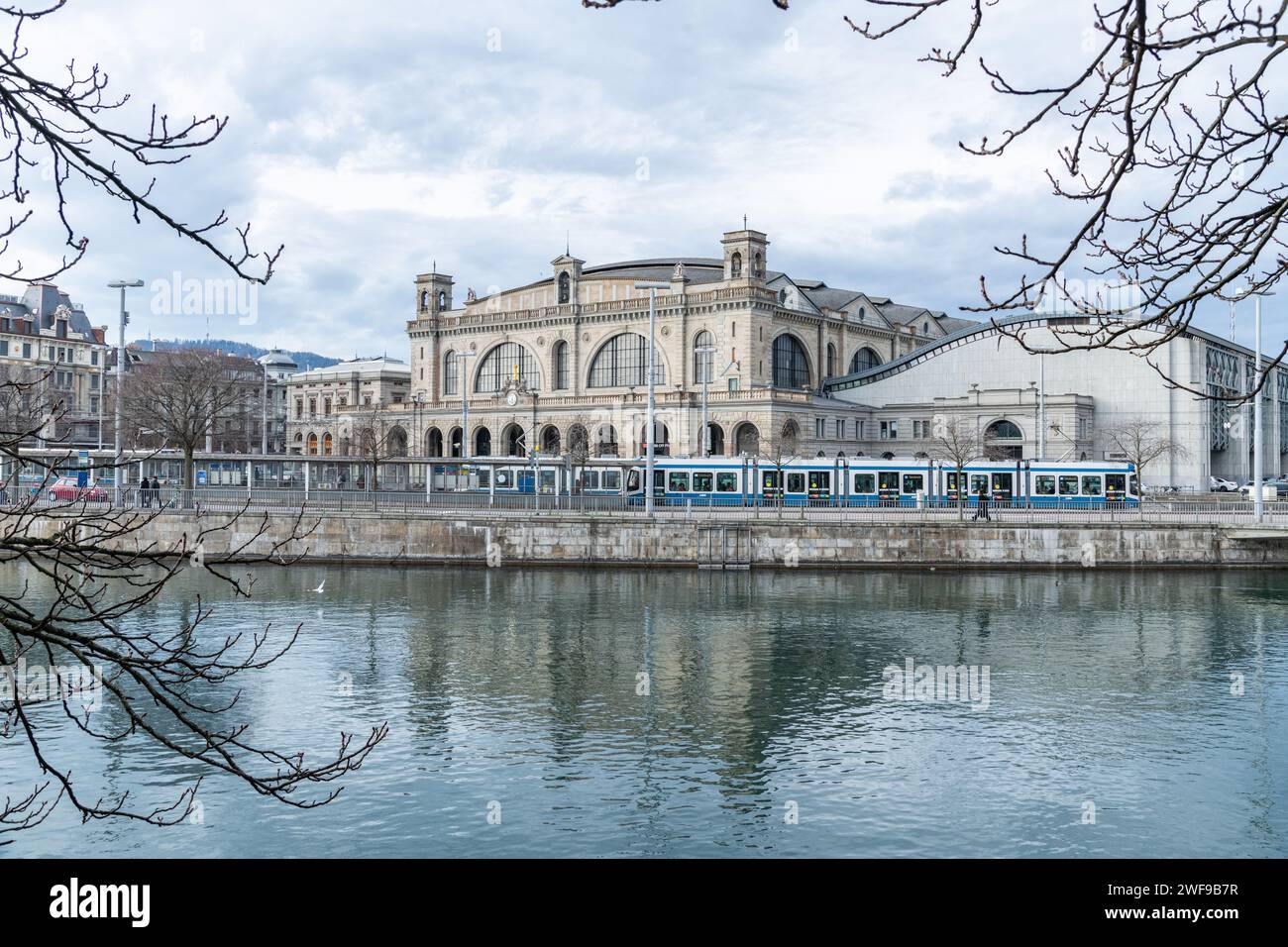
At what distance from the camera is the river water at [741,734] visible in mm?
15195

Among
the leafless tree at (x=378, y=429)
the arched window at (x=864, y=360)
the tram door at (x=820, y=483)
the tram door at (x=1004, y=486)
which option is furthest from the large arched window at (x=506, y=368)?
the tram door at (x=1004, y=486)

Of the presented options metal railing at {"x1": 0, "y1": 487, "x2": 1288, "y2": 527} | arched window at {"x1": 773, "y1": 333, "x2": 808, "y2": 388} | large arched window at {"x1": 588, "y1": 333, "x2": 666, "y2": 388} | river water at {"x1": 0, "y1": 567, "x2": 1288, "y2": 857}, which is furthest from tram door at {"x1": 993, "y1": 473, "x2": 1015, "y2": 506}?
large arched window at {"x1": 588, "y1": 333, "x2": 666, "y2": 388}

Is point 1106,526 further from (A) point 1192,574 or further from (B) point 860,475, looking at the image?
(B) point 860,475

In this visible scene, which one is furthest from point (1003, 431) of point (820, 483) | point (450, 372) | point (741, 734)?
point (741, 734)

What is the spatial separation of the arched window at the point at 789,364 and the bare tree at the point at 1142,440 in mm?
22109

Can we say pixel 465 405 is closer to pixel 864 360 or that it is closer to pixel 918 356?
pixel 918 356

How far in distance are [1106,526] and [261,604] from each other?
31.4 m

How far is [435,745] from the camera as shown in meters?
19.4

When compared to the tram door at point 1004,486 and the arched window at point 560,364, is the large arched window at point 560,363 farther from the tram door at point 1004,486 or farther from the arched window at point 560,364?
the tram door at point 1004,486

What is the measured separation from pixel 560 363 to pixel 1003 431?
34.8 meters
